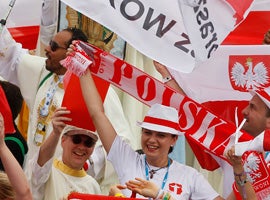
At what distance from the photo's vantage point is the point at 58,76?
9.77m

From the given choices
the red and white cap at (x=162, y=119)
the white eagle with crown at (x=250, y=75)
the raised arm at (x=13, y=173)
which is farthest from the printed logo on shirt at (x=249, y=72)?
the raised arm at (x=13, y=173)

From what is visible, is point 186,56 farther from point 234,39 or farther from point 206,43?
point 234,39

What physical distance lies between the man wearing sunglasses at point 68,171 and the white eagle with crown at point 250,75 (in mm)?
1199

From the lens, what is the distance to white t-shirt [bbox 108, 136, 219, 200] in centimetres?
810

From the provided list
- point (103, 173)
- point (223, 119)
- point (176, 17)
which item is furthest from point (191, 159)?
point (176, 17)

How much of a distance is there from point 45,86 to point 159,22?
83.2 inches

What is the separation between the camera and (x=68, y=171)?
870cm

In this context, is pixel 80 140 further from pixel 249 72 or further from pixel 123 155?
pixel 249 72

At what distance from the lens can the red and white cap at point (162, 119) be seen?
8234 mm

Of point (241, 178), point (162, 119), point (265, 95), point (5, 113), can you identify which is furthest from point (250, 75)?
point (5, 113)

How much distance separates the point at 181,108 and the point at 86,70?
80 centimetres

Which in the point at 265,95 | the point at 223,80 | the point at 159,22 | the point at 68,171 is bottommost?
the point at 68,171

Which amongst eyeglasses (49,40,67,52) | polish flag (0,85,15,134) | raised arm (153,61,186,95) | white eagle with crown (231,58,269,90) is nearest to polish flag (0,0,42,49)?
eyeglasses (49,40,67,52)

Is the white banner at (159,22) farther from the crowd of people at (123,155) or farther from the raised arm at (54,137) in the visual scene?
the raised arm at (54,137)
